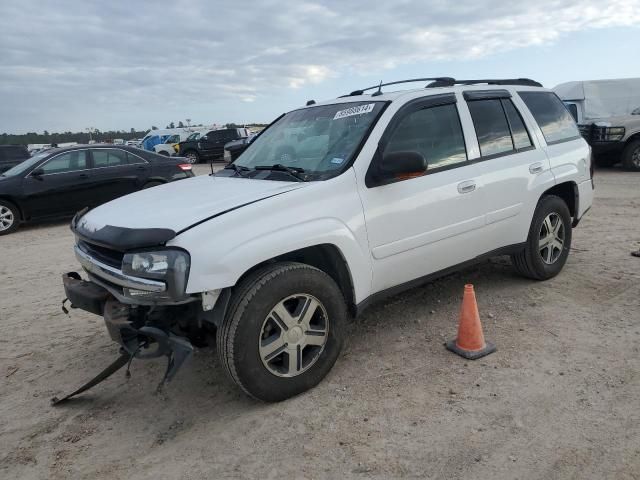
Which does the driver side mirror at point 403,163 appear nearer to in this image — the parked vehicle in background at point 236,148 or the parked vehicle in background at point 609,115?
the parked vehicle in background at point 236,148

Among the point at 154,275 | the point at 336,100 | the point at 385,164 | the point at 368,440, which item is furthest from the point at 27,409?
the point at 336,100

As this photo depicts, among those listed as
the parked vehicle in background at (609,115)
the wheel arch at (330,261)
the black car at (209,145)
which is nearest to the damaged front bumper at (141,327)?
the wheel arch at (330,261)

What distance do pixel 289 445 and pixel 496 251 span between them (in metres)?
2.52

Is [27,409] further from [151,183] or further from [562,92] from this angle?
[562,92]

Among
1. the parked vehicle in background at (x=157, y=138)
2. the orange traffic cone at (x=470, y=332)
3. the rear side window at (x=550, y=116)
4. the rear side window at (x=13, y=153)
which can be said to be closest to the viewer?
the orange traffic cone at (x=470, y=332)

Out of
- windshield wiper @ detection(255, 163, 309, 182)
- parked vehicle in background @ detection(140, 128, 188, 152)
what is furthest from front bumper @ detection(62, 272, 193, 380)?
parked vehicle in background @ detection(140, 128, 188, 152)

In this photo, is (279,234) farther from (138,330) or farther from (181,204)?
(138,330)

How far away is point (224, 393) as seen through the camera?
338 cm

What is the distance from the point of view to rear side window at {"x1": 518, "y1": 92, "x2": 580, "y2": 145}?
15.6 feet

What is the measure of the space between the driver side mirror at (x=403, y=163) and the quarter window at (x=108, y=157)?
26.2 ft

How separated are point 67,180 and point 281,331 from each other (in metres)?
7.99

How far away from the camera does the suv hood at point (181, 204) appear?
298 centimetres

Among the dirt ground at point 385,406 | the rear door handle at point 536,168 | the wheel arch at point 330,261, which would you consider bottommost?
the dirt ground at point 385,406

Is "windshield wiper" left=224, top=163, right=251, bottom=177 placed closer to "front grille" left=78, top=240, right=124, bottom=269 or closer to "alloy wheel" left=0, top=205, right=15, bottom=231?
"front grille" left=78, top=240, right=124, bottom=269
